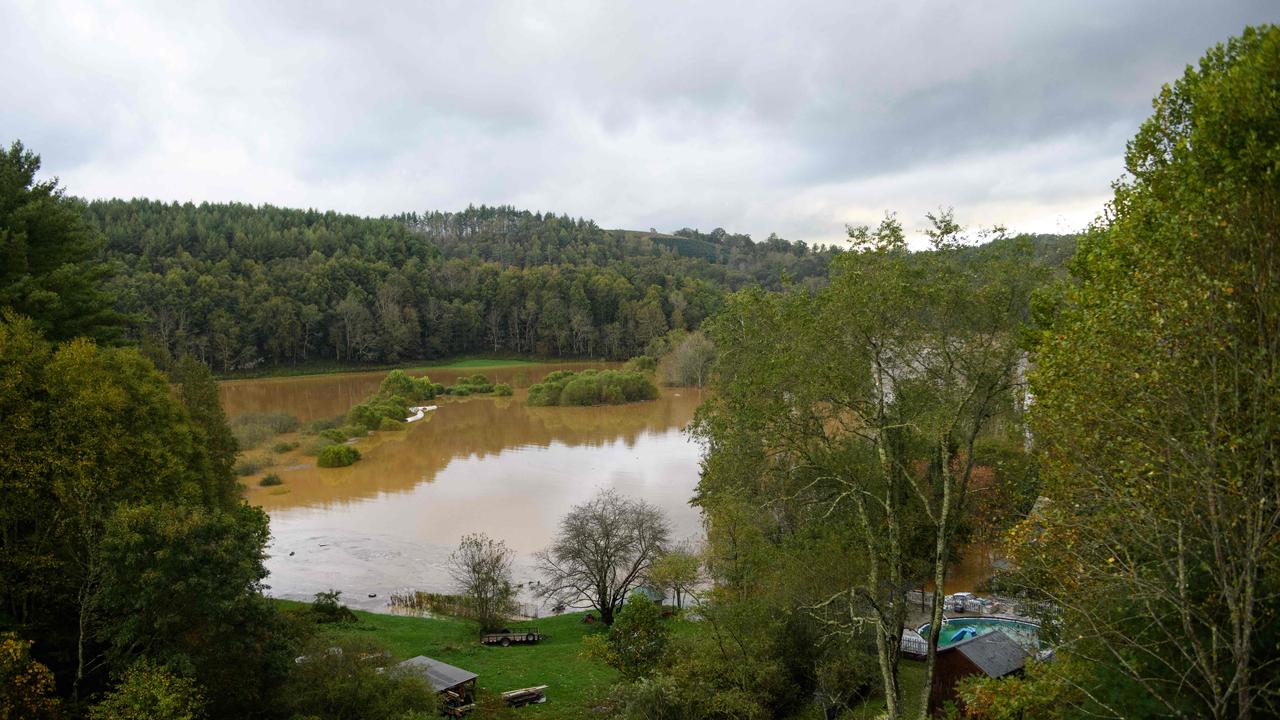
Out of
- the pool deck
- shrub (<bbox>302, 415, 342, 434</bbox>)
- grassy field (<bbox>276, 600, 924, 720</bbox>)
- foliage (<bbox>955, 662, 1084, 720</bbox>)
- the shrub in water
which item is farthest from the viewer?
shrub (<bbox>302, 415, 342, 434</bbox>)

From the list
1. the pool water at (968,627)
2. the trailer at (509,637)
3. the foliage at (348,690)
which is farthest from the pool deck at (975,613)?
the foliage at (348,690)

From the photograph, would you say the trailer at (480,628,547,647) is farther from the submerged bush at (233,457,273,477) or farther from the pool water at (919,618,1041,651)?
the submerged bush at (233,457,273,477)

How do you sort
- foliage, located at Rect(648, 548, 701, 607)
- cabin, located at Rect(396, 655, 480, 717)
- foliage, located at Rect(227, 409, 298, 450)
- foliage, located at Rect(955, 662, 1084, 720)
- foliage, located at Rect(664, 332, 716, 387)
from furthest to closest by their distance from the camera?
foliage, located at Rect(664, 332, 716, 387) < foliage, located at Rect(227, 409, 298, 450) < foliage, located at Rect(648, 548, 701, 607) < cabin, located at Rect(396, 655, 480, 717) < foliage, located at Rect(955, 662, 1084, 720)

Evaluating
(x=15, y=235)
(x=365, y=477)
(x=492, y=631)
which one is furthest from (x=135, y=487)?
(x=365, y=477)

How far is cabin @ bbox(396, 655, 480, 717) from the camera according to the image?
13891mm

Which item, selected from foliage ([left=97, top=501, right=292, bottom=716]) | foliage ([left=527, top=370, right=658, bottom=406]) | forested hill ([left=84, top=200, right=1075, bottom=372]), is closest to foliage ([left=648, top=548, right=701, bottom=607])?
foliage ([left=97, top=501, right=292, bottom=716])

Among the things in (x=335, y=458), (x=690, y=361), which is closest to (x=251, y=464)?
(x=335, y=458)

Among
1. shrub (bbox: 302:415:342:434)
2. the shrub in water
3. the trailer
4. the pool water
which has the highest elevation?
shrub (bbox: 302:415:342:434)

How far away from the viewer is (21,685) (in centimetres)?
905

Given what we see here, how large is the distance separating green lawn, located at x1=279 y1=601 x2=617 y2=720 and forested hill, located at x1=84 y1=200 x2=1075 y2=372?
58.8m

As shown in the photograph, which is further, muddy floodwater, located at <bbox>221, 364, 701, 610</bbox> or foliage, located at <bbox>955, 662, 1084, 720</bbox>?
muddy floodwater, located at <bbox>221, 364, 701, 610</bbox>

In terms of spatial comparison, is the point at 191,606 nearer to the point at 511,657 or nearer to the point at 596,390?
the point at 511,657

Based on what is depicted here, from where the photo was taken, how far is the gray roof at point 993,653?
12.9 m

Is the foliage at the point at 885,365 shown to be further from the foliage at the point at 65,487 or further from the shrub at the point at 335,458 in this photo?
the shrub at the point at 335,458
